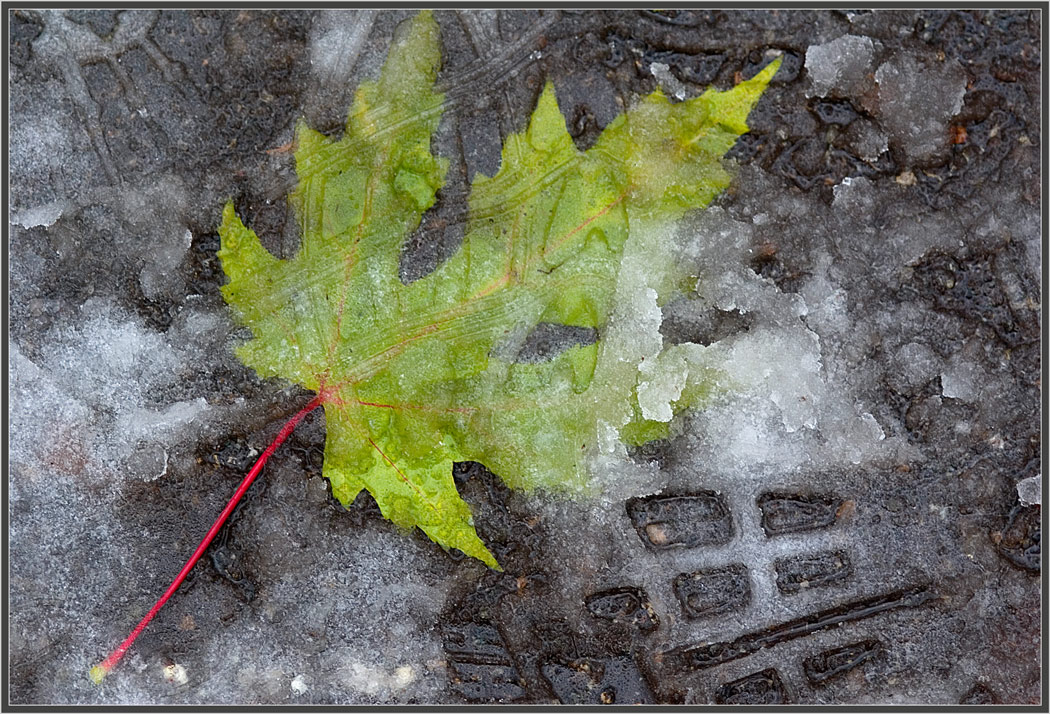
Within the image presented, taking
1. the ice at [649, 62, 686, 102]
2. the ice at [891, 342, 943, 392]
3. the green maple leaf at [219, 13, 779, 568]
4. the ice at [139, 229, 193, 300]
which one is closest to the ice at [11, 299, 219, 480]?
the ice at [139, 229, 193, 300]

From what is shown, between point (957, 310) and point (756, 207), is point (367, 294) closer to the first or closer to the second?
point (756, 207)

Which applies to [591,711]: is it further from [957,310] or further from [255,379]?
[957,310]

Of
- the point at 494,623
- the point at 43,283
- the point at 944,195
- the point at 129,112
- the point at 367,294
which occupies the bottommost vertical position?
the point at 494,623

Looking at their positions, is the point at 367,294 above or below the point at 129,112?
below

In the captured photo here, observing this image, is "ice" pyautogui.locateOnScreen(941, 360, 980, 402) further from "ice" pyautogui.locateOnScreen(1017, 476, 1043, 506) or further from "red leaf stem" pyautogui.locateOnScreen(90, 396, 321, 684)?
"red leaf stem" pyautogui.locateOnScreen(90, 396, 321, 684)

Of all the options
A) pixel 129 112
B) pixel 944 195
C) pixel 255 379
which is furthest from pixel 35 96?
pixel 944 195
